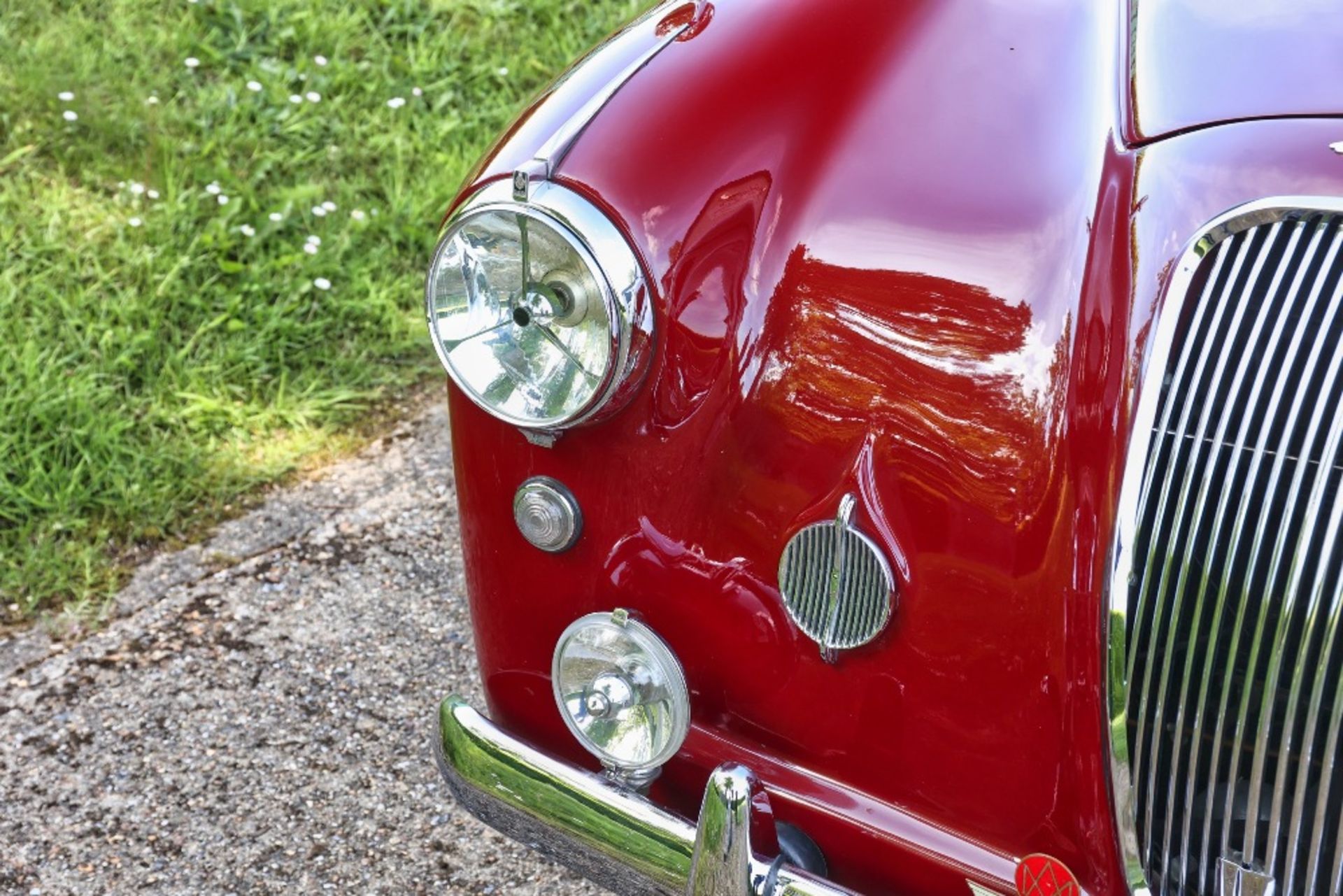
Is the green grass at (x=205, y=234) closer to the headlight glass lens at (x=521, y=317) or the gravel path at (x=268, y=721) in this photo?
the gravel path at (x=268, y=721)

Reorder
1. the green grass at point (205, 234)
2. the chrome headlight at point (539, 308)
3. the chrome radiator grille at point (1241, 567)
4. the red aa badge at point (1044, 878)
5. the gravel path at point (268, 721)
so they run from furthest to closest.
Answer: the green grass at point (205, 234)
the gravel path at point (268, 721)
the chrome headlight at point (539, 308)
the red aa badge at point (1044, 878)
the chrome radiator grille at point (1241, 567)

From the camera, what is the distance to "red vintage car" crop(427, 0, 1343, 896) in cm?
139

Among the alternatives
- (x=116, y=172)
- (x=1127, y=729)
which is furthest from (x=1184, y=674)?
(x=116, y=172)

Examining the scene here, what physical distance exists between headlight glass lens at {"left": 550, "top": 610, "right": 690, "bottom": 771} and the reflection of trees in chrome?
30 centimetres

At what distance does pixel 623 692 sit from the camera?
1.66 meters

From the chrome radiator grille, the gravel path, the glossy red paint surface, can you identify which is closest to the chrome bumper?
the chrome radiator grille

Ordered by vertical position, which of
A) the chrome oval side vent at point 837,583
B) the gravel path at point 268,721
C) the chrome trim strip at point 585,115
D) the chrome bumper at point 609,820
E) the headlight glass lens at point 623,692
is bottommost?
the gravel path at point 268,721

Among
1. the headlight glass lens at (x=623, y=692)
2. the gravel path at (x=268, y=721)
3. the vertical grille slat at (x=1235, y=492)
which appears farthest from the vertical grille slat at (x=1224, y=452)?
the gravel path at (x=268, y=721)

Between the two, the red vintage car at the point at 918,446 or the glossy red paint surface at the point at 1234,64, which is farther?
the glossy red paint surface at the point at 1234,64

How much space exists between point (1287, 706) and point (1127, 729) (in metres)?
0.16

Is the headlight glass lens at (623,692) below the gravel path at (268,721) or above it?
above

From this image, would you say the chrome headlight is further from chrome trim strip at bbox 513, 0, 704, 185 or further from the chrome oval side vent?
the chrome oval side vent

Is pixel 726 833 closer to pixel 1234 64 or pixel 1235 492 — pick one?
pixel 1235 492

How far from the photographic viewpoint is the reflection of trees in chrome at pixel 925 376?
4.83ft
